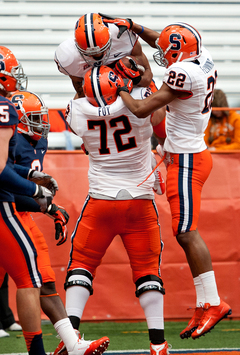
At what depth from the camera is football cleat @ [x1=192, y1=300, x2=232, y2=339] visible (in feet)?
9.52

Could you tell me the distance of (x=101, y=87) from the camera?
2789 mm

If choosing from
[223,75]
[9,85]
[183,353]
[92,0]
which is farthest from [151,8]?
[183,353]

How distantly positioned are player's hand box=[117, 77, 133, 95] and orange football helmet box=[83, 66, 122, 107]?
0.07ft

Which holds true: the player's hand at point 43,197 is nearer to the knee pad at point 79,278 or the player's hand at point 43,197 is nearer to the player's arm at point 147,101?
the knee pad at point 79,278

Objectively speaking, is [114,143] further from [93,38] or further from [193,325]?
[193,325]

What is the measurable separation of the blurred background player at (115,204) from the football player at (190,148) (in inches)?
6.7

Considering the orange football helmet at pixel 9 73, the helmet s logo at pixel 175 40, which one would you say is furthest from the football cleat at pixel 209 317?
the orange football helmet at pixel 9 73

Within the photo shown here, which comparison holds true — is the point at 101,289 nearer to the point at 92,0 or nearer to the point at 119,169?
the point at 119,169

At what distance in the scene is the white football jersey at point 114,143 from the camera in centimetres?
283

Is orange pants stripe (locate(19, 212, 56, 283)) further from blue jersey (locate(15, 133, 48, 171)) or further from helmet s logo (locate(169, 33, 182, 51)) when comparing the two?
helmet s logo (locate(169, 33, 182, 51))

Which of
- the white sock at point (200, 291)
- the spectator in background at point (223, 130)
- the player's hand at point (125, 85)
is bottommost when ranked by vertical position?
the white sock at point (200, 291)

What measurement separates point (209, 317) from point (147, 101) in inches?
52.9

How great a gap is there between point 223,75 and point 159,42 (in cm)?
410

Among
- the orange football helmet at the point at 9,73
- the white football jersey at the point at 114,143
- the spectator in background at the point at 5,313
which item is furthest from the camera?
the spectator in background at the point at 5,313
